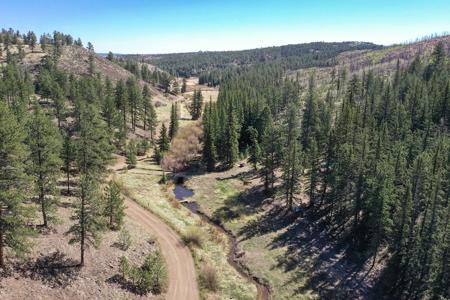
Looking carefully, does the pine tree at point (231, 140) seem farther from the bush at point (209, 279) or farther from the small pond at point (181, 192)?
the bush at point (209, 279)

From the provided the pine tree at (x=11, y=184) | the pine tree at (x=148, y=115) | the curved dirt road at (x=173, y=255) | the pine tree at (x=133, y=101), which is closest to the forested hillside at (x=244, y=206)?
the pine tree at (x=11, y=184)

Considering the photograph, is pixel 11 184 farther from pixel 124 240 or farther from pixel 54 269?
pixel 124 240

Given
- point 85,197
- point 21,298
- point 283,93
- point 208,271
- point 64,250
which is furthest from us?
point 283,93

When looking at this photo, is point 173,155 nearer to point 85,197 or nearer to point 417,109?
point 85,197

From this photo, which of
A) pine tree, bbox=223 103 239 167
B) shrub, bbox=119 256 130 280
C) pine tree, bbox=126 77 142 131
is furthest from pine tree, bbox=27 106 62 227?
pine tree, bbox=126 77 142 131

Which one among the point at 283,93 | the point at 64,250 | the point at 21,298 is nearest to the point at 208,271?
the point at 64,250
